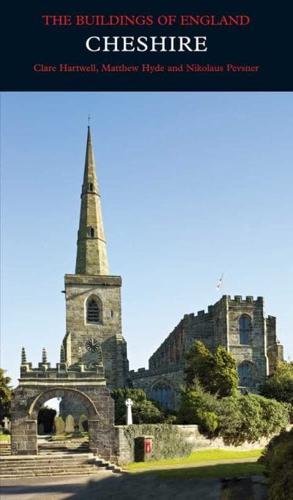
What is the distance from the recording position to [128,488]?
2414 cm

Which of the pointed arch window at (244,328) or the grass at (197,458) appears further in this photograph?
the pointed arch window at (244,328)

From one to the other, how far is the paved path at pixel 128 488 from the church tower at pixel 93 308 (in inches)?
1323

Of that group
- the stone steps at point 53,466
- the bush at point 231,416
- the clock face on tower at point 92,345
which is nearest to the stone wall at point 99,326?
the clock face on tower at point 92,345

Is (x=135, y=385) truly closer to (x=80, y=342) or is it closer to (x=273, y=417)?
(x=80, y=342)

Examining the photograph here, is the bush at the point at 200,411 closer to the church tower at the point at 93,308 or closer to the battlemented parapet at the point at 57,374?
the battlemented parapet at the point at 57,374

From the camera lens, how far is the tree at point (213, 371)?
47594mm

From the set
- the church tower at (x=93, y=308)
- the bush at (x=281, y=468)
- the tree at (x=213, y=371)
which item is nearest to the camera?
the bush at (x=281, y=468)

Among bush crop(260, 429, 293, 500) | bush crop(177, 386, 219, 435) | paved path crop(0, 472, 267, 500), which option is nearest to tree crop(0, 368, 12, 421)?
bush crop(177, 386, 219, 435)

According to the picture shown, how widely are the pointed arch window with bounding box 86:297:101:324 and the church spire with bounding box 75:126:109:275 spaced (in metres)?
3.08
